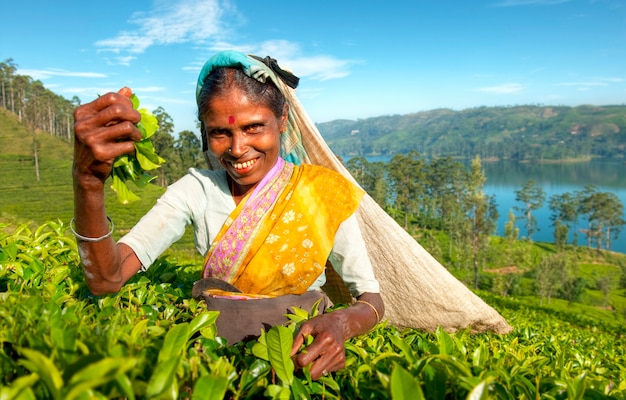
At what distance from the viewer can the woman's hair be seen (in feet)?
6.51

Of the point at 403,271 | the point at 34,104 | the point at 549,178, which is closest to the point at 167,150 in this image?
the point at 34,104

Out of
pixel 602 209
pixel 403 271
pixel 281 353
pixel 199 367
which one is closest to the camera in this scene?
pixel 199 367

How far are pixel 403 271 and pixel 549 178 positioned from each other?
158923mm

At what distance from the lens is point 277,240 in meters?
2.03

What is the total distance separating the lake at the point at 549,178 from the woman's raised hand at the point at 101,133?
101170 mm

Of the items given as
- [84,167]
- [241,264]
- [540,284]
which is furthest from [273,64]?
[540,284]

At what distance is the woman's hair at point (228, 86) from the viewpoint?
1.98 m

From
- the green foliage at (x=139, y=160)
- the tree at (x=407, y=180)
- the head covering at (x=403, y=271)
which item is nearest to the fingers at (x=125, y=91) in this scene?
the green foliage at (x=139, y=160)

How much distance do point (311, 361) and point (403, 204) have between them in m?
63.7

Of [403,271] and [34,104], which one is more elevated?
[34,104]

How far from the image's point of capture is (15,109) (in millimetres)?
75125

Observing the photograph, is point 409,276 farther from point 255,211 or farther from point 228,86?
point 228,86

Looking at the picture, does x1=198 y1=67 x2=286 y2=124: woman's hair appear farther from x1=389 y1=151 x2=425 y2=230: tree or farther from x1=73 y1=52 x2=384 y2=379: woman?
x1=389 y1=151 x2=425 y2=230: tree

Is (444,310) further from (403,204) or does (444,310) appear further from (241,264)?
(403,204)
